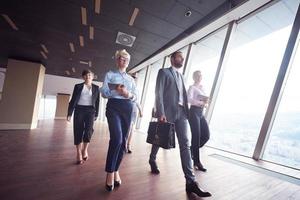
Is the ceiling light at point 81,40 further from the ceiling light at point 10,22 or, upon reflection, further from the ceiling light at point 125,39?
the ceiling light at point 10,22

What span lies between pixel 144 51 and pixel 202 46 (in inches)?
79.7

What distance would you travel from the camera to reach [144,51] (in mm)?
6168

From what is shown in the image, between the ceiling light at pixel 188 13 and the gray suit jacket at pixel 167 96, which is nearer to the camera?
the gray suit jacket at pixel 167 96

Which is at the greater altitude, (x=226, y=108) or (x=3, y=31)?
(x=3, y=31)

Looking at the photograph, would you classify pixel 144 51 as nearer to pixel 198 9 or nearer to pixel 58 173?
pixel 198 9

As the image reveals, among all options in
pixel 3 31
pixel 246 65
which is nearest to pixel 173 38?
pixel 246 65

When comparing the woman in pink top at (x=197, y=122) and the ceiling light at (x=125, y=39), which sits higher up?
the ceiling light at (x=125, y=39)

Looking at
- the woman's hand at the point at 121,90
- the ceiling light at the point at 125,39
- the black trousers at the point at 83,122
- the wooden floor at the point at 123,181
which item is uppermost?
the ceiling light at the point at 125,39

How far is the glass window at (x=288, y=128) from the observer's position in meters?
2.66

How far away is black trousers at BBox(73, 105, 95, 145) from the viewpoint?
102 inches

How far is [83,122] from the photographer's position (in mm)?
2627

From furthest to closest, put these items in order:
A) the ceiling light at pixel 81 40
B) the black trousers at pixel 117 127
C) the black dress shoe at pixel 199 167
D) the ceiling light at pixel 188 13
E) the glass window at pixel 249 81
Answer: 1. the ceiling light at pixel 81 40
2. the ceiling light at pixel 188 13
3. the glass window at pixel 249 81
4. the black dress shoe at pixel 199 167
5. the black trousers at pixel 117 127

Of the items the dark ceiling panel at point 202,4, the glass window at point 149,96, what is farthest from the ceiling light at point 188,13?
the glass window at point 149,96

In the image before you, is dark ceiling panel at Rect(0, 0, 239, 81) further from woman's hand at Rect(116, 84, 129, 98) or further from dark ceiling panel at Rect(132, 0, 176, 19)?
woman's hand at Rect(116, 84, 129, 98)
